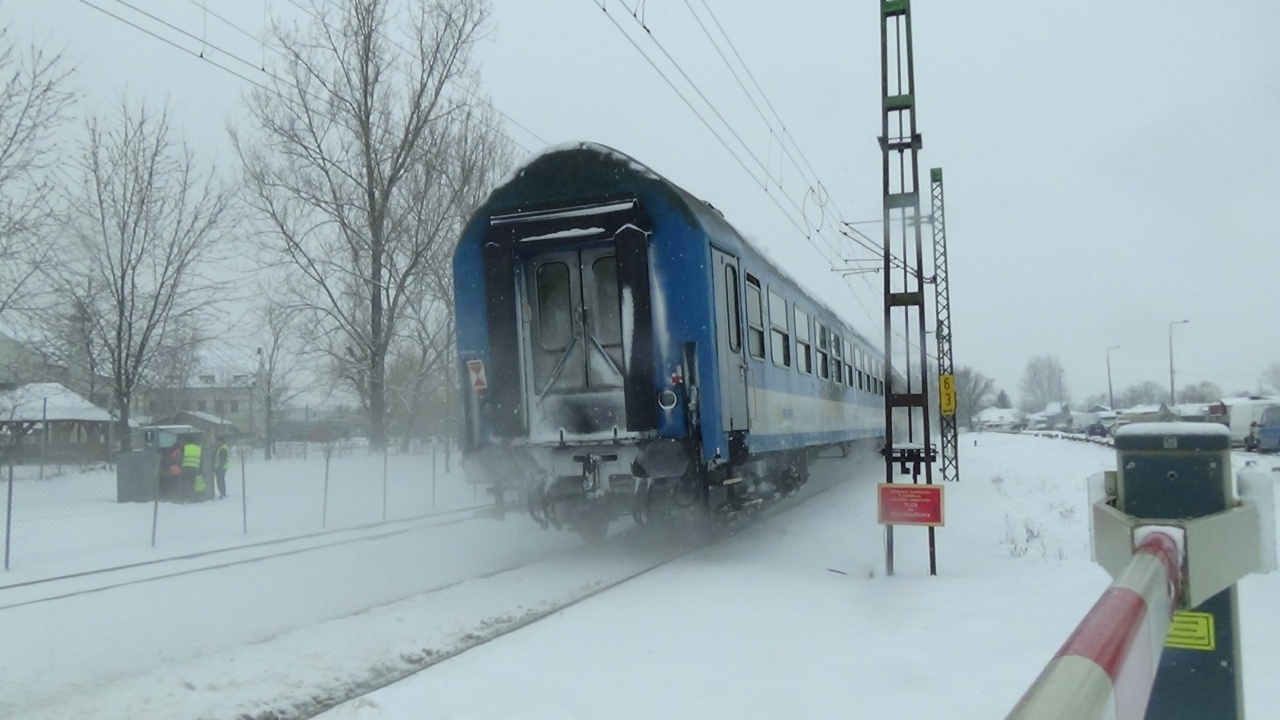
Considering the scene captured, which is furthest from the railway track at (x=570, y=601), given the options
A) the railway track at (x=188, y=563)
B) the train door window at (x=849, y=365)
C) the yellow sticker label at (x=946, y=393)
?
the railway track at (x=188, y=563)

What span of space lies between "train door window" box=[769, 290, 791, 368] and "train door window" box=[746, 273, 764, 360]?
1.31 ft

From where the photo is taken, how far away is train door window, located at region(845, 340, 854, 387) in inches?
685

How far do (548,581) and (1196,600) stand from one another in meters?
6.99

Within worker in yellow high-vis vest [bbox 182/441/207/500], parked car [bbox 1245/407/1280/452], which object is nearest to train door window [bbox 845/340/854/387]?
worker in yellow high-vis vest [bbox 182/441/207/500]

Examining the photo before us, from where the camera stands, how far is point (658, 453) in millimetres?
8797

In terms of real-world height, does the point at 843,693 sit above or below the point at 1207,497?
below

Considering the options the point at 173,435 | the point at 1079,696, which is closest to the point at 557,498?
the point at 1079,696

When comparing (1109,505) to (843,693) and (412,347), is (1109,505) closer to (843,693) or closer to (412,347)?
(843,693)

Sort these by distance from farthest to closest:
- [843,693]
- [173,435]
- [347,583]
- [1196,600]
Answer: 1. [173,435]
2. [347,583]
3. [843,693]
4. [1196,600]

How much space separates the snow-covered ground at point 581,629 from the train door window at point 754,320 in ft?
7.19

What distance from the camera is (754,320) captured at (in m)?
10.5

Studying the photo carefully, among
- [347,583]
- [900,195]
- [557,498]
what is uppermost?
[900,195]

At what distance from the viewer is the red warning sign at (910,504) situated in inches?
332

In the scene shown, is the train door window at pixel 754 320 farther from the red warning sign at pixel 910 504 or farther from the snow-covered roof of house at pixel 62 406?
the snow-covered roof of house at pixel 62 406
